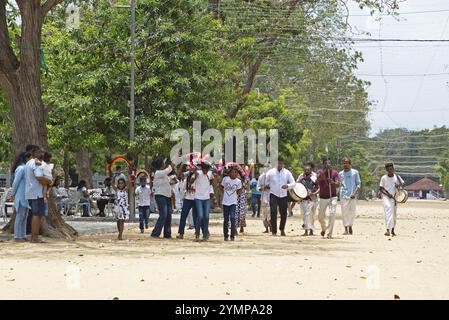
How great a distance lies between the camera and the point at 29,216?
68.5ft

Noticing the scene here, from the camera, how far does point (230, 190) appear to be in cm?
2084

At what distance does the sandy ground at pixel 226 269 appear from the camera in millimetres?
10609

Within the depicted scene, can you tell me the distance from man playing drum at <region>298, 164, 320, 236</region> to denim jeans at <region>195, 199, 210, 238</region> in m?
3.60

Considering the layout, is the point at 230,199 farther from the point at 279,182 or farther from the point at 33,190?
the point at 33,190

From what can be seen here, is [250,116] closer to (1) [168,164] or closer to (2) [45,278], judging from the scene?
(1) [168,164]

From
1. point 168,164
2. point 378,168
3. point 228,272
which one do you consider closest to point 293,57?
point 168,164

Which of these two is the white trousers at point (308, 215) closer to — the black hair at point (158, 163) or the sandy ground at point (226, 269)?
the sandy ground at point (226, 269)

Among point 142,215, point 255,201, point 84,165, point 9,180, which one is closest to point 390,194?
point 142,215

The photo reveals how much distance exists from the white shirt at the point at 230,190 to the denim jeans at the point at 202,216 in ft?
1.45

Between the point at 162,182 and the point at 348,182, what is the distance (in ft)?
16.5

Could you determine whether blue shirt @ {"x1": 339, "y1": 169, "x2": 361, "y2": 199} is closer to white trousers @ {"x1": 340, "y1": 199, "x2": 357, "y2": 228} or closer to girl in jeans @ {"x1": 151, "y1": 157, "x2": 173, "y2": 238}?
white trousers @ {"x1": 340, "y1": 199, "x2": 357, "y2": 228}

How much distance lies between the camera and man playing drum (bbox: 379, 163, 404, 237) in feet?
75.6

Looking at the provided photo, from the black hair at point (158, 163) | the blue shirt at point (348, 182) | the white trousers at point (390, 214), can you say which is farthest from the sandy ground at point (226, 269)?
the blue shirt at point (348, 182)

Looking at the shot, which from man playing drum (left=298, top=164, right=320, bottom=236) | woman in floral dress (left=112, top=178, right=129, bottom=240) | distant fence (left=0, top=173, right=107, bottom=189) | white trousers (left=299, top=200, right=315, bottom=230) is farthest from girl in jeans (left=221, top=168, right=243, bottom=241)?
distant fence (left=0, top=173, right=107, bottom=189)
